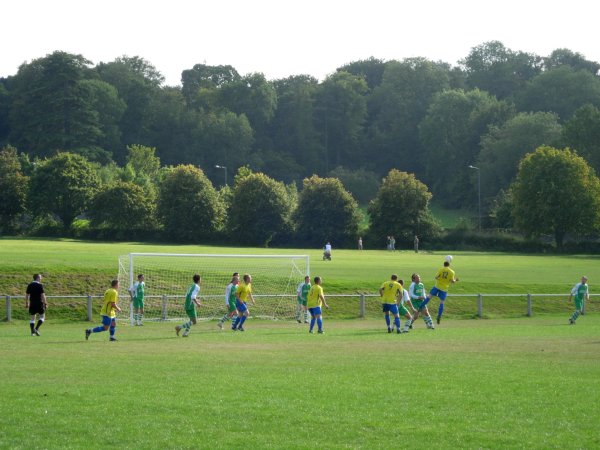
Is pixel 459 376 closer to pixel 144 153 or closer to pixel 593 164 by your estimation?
pixel 593 164

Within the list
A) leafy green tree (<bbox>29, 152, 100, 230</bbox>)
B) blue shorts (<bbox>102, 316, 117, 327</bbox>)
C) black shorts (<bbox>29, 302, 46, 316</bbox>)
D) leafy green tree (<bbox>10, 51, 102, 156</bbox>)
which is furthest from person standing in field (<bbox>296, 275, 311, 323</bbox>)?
leafy green tree (<bbox>10, 51, 102, 156</bbox>)

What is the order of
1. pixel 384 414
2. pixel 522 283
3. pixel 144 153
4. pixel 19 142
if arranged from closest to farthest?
pixel 384 414 < pixel 522 283 < pixel 144 153 < pixel 19 142

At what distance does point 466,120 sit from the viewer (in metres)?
152

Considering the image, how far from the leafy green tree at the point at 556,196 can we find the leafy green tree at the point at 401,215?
10878 millimetres

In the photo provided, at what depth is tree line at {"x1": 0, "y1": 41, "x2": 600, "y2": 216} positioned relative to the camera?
140m

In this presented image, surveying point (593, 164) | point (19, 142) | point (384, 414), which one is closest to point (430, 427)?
point (384, 414)

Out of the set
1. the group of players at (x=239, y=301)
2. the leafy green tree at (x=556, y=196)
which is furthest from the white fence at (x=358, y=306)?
the leafy green tree at (x=556, y=196)

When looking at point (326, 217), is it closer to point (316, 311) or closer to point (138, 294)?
point (138, 294)

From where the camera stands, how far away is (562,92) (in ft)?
493

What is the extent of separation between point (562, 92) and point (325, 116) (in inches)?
1575

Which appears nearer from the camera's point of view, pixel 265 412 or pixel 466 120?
pixel 265 412

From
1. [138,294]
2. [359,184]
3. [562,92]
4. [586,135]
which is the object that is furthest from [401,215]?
[138,294]

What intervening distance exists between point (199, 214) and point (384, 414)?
94.9 metres

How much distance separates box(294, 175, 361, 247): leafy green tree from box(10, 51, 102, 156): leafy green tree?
4516cm
